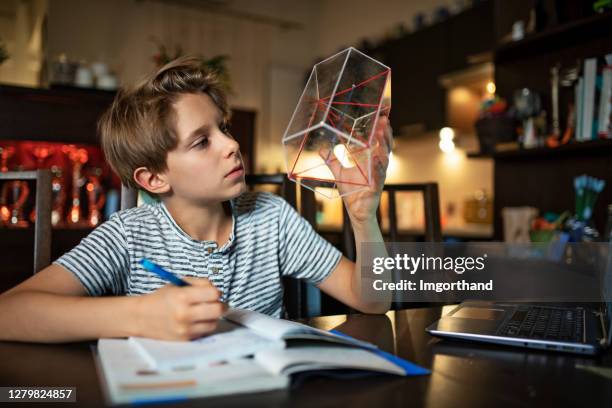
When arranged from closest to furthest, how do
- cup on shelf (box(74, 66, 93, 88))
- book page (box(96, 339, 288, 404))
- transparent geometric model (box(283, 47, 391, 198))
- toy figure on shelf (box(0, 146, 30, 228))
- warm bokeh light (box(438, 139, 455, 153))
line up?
book page (box(96, 339, 288, 404)), transparent geometric model (box(283, 47, 391, 198)), toy figure on shelf (box(0, 146, 30, 228)), cup on shelf (box(74, 66, 93, 88)), warm bokeh light (box(438, 139, 455, 153))

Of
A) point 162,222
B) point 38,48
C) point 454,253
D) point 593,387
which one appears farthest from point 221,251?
point 38,48

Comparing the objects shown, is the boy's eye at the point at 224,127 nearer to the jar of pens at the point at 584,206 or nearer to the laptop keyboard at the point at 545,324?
the laptop keyboard at the point at 545,324

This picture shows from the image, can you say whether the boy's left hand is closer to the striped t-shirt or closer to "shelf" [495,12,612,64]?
the striped t-shirt

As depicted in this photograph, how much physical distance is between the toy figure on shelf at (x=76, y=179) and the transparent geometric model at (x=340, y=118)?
1.99 meters

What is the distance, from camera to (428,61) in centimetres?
361

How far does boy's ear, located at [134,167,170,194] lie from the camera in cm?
102

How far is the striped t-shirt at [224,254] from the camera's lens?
876 millimetres

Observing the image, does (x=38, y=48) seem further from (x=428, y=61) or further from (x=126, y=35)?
(x=428, y=61)

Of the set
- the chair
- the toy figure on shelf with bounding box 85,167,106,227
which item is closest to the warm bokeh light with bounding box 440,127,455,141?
the toy figure on shelf with bounding box 85,167,106,227

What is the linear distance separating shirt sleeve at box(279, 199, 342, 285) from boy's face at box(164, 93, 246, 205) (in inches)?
7.6

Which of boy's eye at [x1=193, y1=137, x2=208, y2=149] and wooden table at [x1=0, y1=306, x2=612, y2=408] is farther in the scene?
boy's eye at [x1=193, y1=137, x2=208, y2=149]

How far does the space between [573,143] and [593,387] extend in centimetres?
147

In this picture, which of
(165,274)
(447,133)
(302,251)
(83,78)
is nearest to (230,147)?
(302,251)

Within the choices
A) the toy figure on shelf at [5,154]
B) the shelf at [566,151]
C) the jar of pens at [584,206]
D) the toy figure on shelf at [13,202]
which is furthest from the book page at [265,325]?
the toy figure on shelf at [5,154]
